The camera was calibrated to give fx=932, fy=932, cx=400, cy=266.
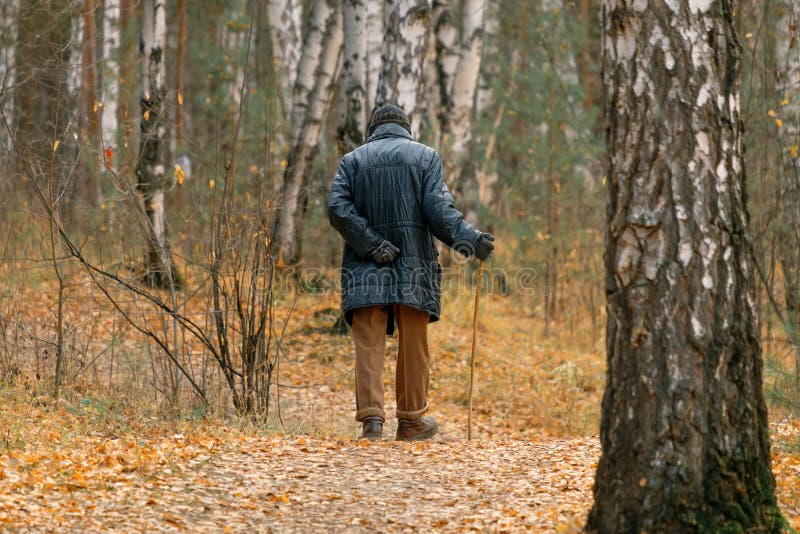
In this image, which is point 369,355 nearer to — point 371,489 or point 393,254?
point 393,254

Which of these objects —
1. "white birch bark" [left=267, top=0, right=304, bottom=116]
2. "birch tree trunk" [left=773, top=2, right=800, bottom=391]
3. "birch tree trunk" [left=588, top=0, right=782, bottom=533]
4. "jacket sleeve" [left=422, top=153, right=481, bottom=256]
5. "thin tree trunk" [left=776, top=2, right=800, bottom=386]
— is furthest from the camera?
"white birch bark" [left=267, top=0, right=304, bottom=116]

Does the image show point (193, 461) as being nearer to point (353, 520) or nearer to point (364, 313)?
point (353, 520)

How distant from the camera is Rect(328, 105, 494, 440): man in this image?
20.0ft

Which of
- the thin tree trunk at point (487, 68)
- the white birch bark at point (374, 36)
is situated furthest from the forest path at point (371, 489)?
the thin tree trunk at point (487, 68)

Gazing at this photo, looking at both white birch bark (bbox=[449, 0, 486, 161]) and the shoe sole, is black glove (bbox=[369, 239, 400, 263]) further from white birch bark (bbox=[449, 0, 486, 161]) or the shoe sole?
white birch bark (bbox=[449, 0, 486, 161])

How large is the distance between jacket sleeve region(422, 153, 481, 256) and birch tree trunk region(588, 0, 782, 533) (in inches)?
97.5

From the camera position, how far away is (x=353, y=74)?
1130cm

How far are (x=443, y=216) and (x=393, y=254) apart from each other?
0.41 meters

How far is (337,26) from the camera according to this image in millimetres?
13391

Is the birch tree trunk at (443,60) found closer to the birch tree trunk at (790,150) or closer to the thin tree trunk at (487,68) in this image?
the thin tree trunk at (487,68)

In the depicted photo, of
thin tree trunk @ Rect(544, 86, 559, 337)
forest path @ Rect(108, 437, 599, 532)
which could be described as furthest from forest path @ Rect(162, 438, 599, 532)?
thin tree trunk @ Rect(544, 86, 559, 337)

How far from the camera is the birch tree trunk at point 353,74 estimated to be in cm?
1105

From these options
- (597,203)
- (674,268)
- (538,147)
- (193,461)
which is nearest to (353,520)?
(193,461)

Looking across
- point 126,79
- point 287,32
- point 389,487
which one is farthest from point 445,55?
point 389,487
